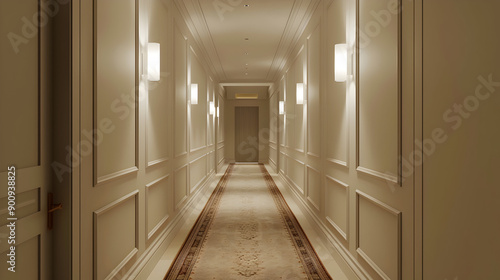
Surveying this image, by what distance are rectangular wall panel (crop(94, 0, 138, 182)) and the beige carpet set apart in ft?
4.42

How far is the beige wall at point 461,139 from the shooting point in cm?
139

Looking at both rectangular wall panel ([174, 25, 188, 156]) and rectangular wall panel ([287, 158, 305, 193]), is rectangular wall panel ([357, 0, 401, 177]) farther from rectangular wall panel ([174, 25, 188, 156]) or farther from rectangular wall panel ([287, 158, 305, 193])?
rectangular wall panel ([287, 158, 305, 193])

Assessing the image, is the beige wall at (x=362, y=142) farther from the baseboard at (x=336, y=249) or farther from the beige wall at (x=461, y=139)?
the beige wall at (x=461, y=139)

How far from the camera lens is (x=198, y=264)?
3543 millimetres

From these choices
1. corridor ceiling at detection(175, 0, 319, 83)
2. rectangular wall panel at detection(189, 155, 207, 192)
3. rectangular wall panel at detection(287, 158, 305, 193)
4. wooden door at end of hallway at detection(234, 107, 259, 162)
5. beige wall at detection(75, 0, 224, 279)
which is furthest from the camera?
wooden door at end of hallway at detection(234, 107, 259, 162)

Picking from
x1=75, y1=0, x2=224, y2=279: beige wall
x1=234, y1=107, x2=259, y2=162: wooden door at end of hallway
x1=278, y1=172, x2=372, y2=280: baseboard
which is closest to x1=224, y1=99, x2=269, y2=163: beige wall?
x1=234, y1=107, x2=259, y2=162: wooden door at end of hallway

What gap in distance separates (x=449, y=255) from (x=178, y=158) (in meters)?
3.85

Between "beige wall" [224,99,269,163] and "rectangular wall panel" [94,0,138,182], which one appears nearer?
"rectangular wall panel" [94,0,138,182]

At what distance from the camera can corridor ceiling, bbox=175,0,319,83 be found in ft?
16.7

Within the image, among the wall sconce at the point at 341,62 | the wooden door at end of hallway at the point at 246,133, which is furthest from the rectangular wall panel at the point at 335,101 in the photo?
the wooden door at end of hallway at the point at 246,133

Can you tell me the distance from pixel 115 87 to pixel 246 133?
1375 cm

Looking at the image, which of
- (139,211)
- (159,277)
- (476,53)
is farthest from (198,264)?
(476,53)

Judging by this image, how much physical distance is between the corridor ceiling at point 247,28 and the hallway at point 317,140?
578mm

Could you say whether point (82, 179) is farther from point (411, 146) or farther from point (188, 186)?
point (188, 186)
